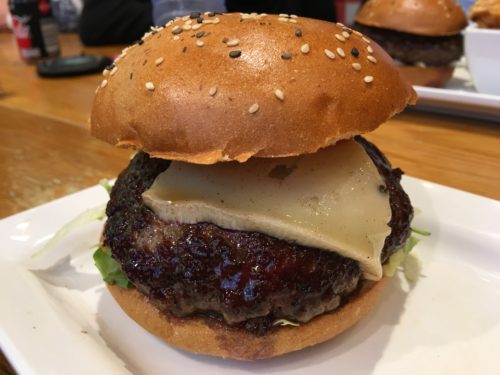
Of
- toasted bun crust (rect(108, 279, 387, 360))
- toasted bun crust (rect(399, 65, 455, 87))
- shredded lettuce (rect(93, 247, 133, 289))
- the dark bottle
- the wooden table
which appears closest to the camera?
toasted bun crust (rect(108, 279, 387, 360))

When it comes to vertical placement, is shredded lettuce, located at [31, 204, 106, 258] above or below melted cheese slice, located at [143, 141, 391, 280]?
below

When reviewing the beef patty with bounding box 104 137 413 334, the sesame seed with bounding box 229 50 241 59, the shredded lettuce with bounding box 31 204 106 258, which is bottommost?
the shredded lettuce with bounding box 31 204 106 258

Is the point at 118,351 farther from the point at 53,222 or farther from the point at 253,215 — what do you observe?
the point at 53,222

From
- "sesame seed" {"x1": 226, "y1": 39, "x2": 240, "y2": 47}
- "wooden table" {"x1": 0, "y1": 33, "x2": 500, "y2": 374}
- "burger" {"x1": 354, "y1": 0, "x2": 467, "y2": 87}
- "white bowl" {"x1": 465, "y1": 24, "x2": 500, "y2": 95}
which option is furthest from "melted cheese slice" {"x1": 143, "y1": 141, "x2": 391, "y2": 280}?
"burger" {"x1": 354, "y1": 0, "x2": 467, "y2": 87}

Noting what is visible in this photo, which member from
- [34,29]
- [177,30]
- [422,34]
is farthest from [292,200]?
[34,29]

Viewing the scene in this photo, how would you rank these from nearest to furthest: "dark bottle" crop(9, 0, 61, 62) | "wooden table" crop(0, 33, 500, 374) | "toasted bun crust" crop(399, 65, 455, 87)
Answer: "wooden table" crop(0, 33, 500, 374), "toasted bun crust" crop(399, 65, 455, 87), "dark bottle" crop(9, 0, 61, 62)

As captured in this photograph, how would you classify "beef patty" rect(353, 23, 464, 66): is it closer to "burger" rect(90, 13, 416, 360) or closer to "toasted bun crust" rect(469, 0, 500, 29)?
"toasted bun crust" rect(469, 0, 500, 29)
